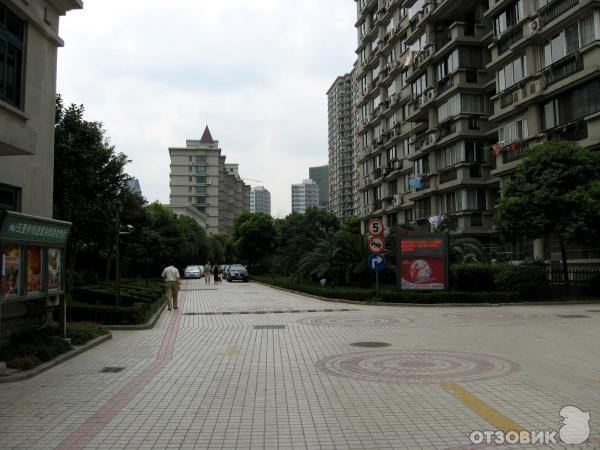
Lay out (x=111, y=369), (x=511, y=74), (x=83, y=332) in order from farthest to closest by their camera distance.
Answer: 1. (x=511, y=74)
2. (x=83, y=332)
3. (x=111, y=369)

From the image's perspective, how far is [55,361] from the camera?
9094 millimetres

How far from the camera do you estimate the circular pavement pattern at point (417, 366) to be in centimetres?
779

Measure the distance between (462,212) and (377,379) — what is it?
3000 centimetres

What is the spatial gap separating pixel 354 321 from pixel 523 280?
945 centimetres

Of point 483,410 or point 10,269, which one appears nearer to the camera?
point 483,410

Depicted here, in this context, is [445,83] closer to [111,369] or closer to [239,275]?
[239,275]

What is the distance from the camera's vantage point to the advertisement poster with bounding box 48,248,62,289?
1000 centimetres

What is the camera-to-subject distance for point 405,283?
2211 centimetres

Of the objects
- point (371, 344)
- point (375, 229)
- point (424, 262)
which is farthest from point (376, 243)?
point (371, 344)

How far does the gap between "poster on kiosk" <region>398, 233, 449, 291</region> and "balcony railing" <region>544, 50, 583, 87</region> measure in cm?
1078

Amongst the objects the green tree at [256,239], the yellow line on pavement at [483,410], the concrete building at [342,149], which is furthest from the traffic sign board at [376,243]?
the concrete building at [342,149]

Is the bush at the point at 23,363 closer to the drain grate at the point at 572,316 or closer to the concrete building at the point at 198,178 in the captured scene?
the drain grate at the point at 572,316

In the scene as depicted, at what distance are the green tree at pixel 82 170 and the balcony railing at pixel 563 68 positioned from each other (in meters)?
20.6

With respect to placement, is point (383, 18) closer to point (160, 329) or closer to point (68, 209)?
point (68, 209)
